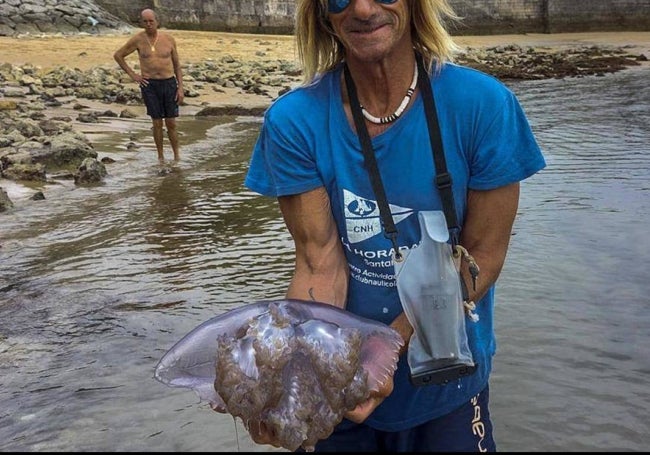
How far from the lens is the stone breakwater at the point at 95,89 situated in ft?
32.8

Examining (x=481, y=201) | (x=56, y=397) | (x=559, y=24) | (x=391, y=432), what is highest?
(x=481, y=201)

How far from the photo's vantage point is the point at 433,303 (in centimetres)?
216

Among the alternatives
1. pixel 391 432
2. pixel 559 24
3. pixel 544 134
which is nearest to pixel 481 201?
pixel 391 432

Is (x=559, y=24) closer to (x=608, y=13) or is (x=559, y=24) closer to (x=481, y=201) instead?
(x=608, y=13)

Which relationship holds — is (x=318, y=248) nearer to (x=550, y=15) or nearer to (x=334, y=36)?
(x=334, y=36)

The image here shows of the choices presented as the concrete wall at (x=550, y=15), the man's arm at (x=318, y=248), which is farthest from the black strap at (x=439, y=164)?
the concrete wall at (x=550, y=15)

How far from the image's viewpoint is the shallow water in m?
3.89

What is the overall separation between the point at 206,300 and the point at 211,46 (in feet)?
76.5

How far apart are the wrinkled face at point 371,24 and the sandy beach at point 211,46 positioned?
12.4 m

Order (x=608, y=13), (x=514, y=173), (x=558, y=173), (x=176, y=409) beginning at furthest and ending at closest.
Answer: (x=608, y=13) < (x=558, y=173) < (x=176, y=409) < (x=514, y=173)

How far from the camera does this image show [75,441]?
3750 millimetres

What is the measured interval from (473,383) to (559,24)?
41.4 meters

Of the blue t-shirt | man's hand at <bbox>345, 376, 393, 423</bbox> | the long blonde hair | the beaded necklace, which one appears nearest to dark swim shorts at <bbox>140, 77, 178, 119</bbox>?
the long blonde hair

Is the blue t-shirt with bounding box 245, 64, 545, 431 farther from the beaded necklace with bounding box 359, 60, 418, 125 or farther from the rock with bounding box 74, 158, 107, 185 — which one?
the rock with bounding box 74, 158, 107, 185
